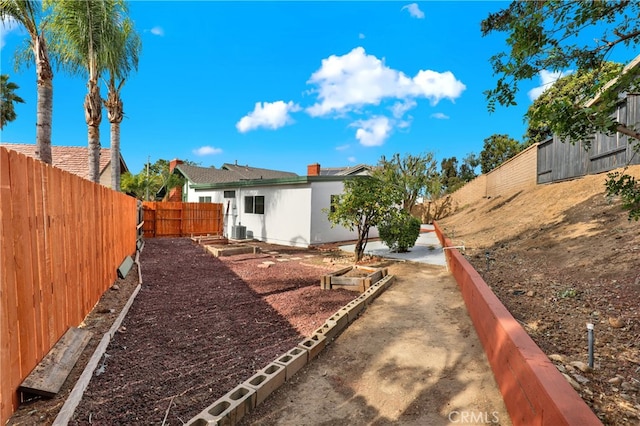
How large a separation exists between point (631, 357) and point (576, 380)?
765mm

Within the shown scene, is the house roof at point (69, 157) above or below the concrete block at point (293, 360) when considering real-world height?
above

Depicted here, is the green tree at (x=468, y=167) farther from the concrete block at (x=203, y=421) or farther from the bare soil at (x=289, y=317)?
the concrete block at (x=203, y=421)

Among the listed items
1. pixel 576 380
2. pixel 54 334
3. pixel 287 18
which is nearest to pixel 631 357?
pixel 576 380

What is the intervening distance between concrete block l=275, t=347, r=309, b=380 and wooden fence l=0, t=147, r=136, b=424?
208 centimetres

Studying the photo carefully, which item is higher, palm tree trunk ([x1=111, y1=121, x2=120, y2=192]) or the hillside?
palm tree trunk ([x1=111, y1=121, x2=120, y2=192])

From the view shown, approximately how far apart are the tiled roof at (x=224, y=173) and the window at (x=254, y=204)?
5660 millimetres

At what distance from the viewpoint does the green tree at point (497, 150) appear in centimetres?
3262

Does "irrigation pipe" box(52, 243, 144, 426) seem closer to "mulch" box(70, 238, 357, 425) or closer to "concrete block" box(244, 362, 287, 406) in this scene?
"mulch" box(70, 238, 357, 425)

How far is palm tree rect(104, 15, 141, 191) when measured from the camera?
426 inches

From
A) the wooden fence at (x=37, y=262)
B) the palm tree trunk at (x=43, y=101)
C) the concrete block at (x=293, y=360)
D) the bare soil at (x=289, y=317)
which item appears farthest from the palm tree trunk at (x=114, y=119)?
the concrete block at (x=293, y=360)

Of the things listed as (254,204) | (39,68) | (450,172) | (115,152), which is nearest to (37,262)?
(39,68)

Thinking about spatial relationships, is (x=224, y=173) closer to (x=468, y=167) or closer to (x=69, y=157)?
(x=69, y=157)

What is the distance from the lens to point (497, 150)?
33.9 meters

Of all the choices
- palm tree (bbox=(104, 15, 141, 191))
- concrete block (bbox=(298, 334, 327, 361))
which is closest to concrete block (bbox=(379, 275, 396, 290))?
concrete block (bbox=(298, 334, 327, 361))
